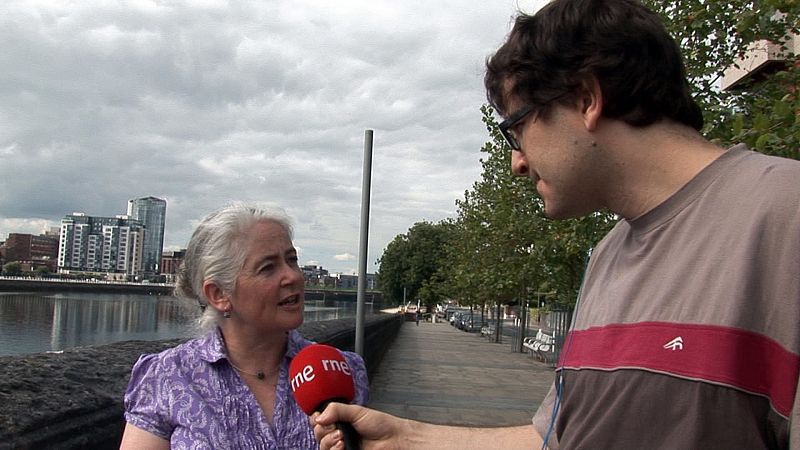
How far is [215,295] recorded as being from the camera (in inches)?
118

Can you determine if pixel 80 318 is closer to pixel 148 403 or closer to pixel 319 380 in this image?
pixel 148 403

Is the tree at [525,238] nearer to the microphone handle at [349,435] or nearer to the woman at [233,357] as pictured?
the woman at [233,357]

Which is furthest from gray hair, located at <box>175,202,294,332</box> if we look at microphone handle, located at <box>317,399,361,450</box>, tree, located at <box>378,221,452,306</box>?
tree, located at <box>378,221,452,306</box>

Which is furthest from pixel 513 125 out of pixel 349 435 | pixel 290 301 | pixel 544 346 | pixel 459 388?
pixel 544 346

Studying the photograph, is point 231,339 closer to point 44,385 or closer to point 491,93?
point 44,385

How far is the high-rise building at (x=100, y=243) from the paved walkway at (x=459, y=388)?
35.8 m

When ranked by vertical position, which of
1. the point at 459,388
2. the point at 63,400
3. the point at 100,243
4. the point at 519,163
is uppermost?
the point at 100,243

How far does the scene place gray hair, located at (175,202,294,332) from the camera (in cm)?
296

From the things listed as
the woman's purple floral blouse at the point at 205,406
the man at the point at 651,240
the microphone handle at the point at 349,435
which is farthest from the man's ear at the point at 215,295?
the man at the point at 651,240

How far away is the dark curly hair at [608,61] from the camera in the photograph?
63.2 inches

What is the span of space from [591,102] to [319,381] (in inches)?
51.2

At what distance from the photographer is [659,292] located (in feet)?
4.83

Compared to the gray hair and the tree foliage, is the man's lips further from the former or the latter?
the tree foliage

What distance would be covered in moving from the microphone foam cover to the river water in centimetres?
532
